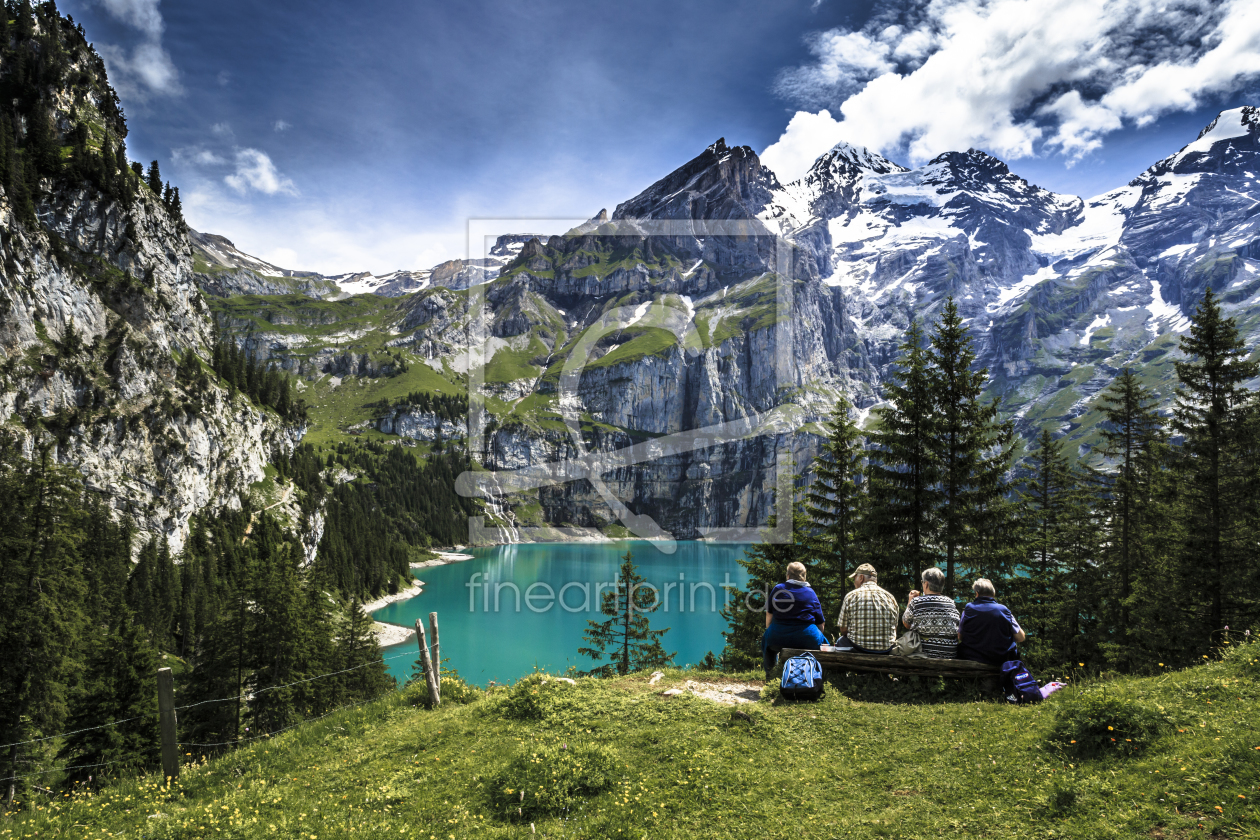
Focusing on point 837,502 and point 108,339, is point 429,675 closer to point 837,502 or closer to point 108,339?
point 837,502

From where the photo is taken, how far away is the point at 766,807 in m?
6.55

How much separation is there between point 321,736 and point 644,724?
6.33 m

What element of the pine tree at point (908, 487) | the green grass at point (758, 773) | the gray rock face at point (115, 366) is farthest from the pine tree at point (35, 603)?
the gray rock face at point (115, 366)

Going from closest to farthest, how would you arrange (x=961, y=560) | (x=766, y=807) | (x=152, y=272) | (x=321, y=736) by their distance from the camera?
1. (x=766, y=807)
2. (x=321, y=736)
3. (x=961, y=560)
4. (x=152, y=272)

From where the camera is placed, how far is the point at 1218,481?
2092 cm

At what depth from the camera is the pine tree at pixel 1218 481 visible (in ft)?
66.4

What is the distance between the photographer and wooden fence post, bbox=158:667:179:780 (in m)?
9.30

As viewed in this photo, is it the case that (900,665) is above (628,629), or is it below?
above

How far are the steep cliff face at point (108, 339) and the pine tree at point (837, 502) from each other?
8427 cm

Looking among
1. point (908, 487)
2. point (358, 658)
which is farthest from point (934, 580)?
point (358, 658)

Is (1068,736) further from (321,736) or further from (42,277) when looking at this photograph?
(42,277)

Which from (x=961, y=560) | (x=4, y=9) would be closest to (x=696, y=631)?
(x=961, y=560)

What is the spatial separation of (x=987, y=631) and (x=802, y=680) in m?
3.36

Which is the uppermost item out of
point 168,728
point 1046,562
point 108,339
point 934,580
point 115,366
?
point 108,339
